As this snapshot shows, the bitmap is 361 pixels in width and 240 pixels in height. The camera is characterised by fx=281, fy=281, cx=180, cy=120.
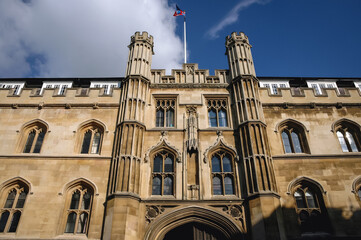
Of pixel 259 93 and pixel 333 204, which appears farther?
pixel 259 93

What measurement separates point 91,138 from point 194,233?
7.24 meters

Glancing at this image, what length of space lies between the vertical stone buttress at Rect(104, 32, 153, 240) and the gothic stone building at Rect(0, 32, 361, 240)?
0.06m

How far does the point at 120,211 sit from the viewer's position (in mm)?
11750

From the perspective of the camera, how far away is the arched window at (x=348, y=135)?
1491 cm

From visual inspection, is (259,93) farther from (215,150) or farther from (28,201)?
(28,201)

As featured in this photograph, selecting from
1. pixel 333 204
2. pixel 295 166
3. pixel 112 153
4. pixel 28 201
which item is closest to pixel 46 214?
pixel 28 201

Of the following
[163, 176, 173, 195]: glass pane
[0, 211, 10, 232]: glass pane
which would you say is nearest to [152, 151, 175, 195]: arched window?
[163, 176, 173, 195]: glass pane

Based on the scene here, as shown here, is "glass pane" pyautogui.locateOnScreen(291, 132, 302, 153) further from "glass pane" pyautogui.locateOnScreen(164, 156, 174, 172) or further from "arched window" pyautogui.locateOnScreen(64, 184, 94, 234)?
"arched window" pyautogui.locateOnScreen(64, 184, 94, 234)

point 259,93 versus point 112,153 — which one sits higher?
point 259,93

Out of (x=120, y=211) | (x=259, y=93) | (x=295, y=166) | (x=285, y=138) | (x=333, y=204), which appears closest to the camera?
(x=120, y=211)

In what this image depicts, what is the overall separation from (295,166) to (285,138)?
193 cm

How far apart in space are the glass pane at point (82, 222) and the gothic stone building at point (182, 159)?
4cm

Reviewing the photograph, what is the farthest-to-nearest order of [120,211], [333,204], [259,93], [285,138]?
[259,93] < [285,138] < [333,204] < [120,211]

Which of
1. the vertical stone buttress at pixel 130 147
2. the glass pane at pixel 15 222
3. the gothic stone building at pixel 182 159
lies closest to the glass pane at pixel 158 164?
the gothic stone building at pixel 182 159
